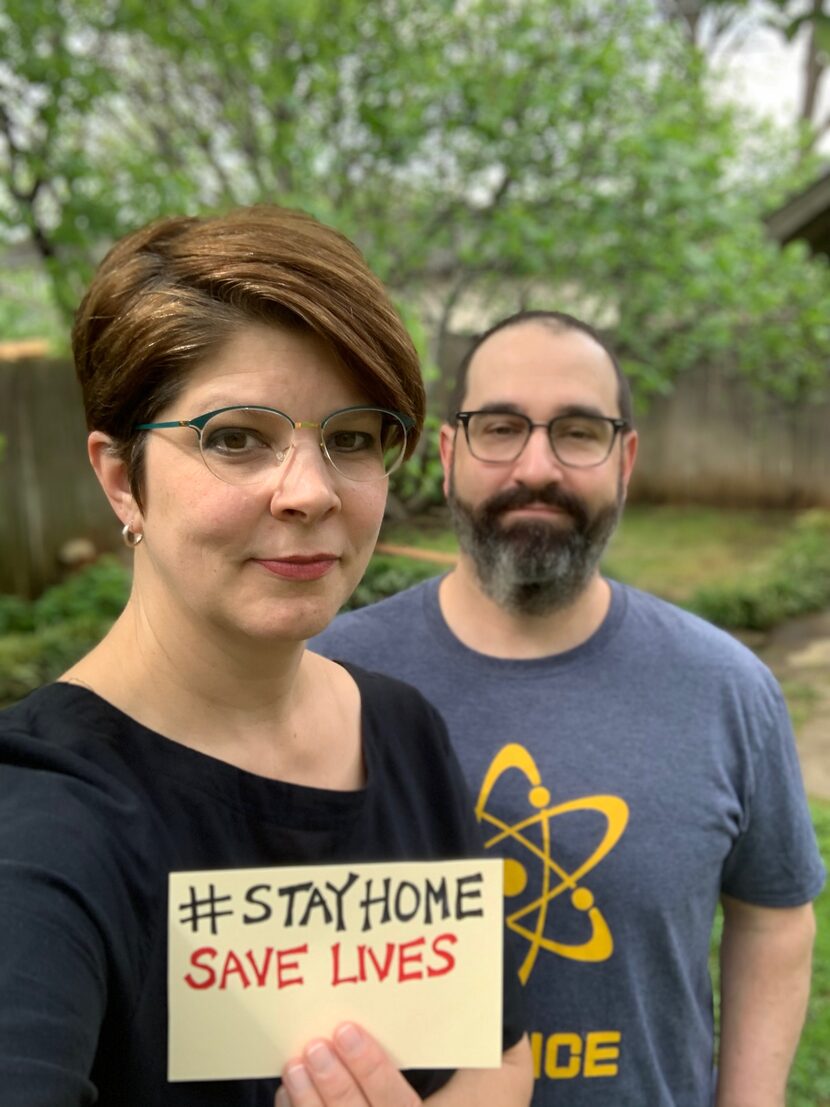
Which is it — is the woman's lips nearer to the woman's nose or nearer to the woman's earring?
the woman's nose

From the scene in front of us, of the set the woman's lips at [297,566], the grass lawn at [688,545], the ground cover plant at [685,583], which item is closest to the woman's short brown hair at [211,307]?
the woman's lips at [297,566]

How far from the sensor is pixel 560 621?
65.1 inches

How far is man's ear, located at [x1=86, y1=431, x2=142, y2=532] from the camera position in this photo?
1.03 metres

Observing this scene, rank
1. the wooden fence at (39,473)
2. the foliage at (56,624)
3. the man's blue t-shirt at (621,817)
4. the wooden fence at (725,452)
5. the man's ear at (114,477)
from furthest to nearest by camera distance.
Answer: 1. the wooden fence at (725,452)
2. the wooden fence at (39,473)
3. the foliage at (56,624)
4. the man's blue t-shirt at (621,817)
5. the man's ear at (114,477)

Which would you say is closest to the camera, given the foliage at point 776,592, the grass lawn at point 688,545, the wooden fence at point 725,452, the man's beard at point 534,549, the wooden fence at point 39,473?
the man's beard at point 534,549

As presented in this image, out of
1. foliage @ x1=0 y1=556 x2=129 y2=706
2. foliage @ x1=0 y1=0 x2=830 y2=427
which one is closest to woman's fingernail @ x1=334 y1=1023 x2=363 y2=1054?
foliage @ x1=0 y1=0 x2=830 y2=427

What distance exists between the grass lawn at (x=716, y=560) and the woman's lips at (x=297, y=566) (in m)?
2.18

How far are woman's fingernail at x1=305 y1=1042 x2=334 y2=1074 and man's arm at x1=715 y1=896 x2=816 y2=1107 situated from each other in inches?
36.7

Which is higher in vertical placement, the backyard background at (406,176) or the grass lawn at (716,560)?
the backyard background at (406,176)

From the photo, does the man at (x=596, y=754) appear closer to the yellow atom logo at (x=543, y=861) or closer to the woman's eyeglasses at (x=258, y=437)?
the yellow atom logo at (x=543, y=861)

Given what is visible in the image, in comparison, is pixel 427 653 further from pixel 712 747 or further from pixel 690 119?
pixel 690 119

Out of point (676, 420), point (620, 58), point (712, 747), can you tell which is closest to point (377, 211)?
point (620, 58)

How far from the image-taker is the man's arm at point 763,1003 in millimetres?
1620

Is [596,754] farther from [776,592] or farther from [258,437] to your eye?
[776,592]
